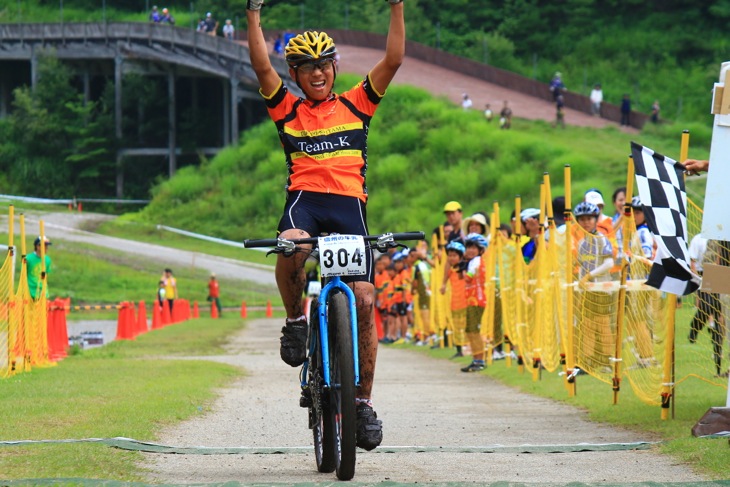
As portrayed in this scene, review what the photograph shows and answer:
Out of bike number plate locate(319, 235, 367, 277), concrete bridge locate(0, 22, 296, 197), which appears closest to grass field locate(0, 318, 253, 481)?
bike number plate locate(319, 235, 367, 277)

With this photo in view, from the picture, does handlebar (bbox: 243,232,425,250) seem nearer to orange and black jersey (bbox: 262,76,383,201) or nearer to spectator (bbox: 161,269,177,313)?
orange and black jersey (bbox: 262,76,383,201)

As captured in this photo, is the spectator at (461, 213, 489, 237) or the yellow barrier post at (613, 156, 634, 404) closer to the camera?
the yellow barrier post at (613, 156, 634, 404)

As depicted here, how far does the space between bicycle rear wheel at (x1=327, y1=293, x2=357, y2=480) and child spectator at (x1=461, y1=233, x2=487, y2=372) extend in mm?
9836

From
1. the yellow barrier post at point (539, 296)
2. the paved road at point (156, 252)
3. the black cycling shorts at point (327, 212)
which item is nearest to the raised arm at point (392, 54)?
the black cycling shorts at point (327, 212)

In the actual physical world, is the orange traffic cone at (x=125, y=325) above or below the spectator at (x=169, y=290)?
above

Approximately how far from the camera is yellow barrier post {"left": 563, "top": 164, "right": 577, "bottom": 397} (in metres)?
12.9

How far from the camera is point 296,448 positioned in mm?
8852

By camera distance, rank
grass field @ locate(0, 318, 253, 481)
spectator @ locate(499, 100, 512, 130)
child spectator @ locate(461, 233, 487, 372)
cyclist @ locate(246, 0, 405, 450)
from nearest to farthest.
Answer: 1. grass field @ locate(0, 318, 253, 481)
2. cyclist @ locate(246, 0, 405, 450)
3. child spectator @ locate(461, 233, 487, 372)
4. spectator @ locate(499, 100, 512, 130)

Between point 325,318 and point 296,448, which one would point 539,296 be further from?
point 325,318

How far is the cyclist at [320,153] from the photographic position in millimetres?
8000

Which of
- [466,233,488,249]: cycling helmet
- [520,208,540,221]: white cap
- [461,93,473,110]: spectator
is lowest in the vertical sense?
[466,233,488,249]: cycling helmet

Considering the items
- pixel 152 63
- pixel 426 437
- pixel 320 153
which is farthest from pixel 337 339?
pixel 152 63

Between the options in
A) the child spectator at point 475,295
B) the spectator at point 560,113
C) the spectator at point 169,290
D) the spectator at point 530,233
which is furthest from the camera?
the spectator at point 560,113

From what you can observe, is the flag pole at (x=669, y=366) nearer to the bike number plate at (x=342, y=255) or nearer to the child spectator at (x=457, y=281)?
the bike number plate at (x=342, y=255)
